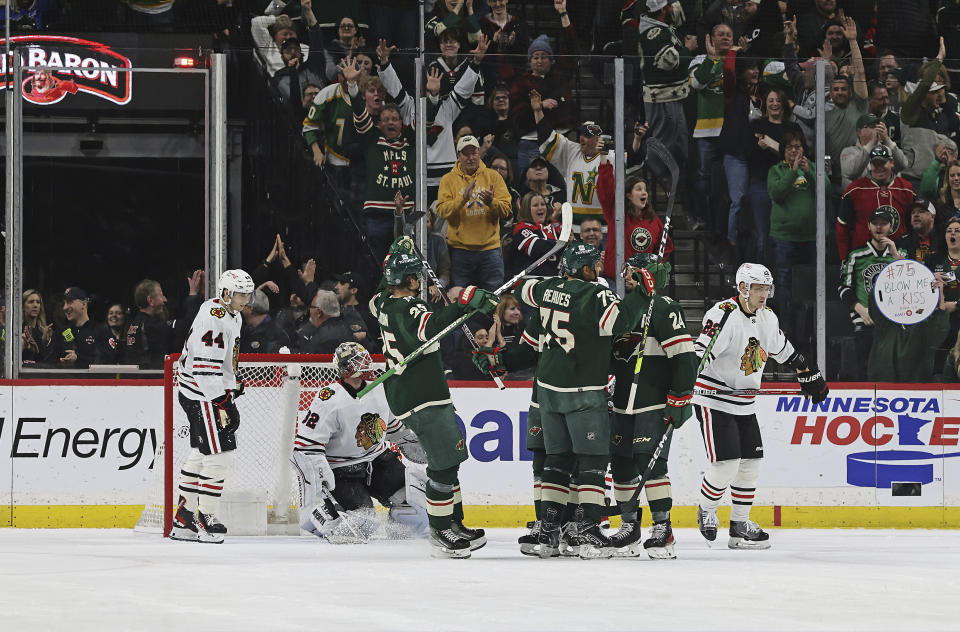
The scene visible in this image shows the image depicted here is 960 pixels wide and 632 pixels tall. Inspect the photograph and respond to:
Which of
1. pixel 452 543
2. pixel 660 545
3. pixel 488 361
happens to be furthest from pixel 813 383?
pixel 452 543

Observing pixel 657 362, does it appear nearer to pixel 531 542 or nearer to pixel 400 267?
pixel 531 542

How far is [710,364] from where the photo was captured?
7.59 m

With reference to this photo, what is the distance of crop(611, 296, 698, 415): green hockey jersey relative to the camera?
6.86 meters

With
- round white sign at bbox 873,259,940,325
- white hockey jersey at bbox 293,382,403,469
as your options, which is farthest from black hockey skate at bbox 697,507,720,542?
round white sign at bbox 873,259,940,325

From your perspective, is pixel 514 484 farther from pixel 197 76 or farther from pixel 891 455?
pixel 197 76

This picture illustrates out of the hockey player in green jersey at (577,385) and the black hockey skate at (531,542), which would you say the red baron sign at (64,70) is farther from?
the black hockey skate at (531,542)

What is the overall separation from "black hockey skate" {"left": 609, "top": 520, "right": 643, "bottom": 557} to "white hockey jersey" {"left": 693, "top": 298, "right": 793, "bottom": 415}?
106 cm

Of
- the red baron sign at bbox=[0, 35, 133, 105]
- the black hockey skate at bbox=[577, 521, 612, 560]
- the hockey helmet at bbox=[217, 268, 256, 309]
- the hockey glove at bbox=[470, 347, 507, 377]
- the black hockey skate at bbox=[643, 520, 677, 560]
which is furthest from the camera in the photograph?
the red baron sign at bbox=[0, 35, 133, 105]

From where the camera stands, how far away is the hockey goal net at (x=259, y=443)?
322 inches

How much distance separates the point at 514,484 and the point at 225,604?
161 inches

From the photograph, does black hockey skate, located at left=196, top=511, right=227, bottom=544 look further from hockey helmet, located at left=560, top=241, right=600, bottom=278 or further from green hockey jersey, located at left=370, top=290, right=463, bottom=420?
hockey helmet, located at left=560, top=241, right=600, bottom=278

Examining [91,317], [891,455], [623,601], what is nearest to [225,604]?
[623,601]

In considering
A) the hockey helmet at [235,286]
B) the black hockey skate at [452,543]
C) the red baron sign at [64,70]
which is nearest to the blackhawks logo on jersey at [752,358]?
the black hockey skate at [452,543]

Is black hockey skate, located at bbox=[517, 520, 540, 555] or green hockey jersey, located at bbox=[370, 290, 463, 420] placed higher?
green hockey jersey, located at bbox=[370, 290, 463, 420]
